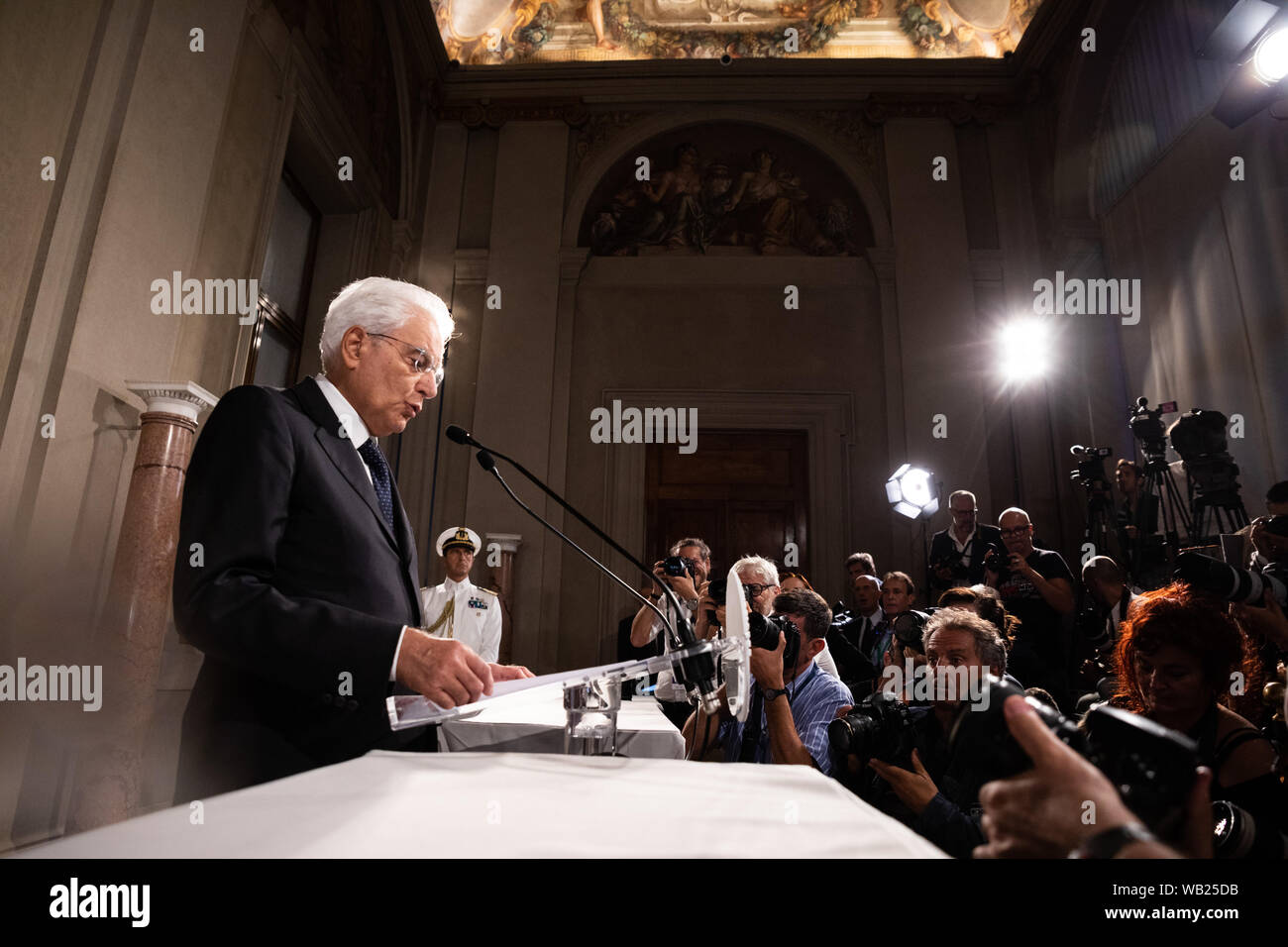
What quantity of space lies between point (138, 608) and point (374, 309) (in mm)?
2511

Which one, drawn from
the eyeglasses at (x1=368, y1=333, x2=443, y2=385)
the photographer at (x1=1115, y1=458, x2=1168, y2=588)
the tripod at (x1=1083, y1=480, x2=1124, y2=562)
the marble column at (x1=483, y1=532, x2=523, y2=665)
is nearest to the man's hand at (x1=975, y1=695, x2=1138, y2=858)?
the eyeglasses at (x1=368, y1=333, x2=443, y2=385)

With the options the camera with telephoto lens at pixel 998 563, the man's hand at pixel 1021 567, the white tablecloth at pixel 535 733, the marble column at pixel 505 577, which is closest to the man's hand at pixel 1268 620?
the man's hand at pixel 1021 567

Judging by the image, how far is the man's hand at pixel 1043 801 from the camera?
0.43m

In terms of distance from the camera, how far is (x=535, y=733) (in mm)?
2047

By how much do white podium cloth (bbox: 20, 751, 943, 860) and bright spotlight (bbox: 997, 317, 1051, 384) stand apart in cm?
736

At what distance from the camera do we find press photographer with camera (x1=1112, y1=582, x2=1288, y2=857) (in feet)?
5.03

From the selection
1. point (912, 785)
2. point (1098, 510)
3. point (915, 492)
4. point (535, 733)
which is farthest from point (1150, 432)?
point (535, 733)

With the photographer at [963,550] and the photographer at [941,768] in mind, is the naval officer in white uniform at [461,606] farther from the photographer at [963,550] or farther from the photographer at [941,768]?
the photographer at [941,768]

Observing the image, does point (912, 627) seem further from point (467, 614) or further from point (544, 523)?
point (467, 614)

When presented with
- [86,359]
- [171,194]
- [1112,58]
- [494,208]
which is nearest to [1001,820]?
[86,359]

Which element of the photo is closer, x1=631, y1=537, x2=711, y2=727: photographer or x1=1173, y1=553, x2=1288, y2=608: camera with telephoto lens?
x1=1173, y1=553, x2=1288, y2=608: camera with telephoto lens

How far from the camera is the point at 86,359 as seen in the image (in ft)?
11.7

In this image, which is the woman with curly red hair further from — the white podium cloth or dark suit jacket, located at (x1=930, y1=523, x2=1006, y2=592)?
dark suit jacket, located at (x1=930, y1=523, x2=1006, y2=592)
